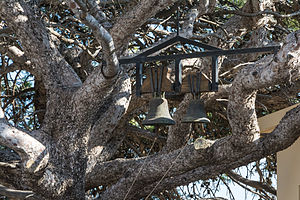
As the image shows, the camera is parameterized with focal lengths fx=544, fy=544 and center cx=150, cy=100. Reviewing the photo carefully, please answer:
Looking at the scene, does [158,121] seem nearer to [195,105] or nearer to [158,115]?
[158,115]

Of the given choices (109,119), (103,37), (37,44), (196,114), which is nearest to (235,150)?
(196,114)

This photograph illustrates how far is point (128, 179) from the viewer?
5.23 meters

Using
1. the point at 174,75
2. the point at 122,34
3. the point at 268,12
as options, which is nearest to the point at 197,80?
the point at 174,75

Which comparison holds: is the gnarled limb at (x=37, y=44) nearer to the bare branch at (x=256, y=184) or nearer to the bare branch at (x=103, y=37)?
the bare branch at (x=103, y=37)

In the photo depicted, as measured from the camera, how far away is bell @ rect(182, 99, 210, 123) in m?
4.05

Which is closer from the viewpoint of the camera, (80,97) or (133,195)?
(80,97)

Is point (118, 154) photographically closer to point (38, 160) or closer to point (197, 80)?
point (38, 160)

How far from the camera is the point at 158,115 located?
4004 mm

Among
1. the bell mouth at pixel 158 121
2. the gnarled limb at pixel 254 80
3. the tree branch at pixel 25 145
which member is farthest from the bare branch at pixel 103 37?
the gnarled limb at pixel 254 80

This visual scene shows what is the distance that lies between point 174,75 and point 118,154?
439 centimetres

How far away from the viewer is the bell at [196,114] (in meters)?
4.05

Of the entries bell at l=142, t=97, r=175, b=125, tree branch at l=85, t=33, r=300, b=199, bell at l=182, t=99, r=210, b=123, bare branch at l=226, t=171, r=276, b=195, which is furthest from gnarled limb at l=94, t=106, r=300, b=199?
bare branch at l=226, t=171, r=276, b=195

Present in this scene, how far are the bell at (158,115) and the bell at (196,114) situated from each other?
13cm

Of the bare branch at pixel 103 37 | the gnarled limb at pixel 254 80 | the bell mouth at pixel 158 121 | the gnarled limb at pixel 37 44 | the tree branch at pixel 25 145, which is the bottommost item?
the tree branch at pixel 25 145
